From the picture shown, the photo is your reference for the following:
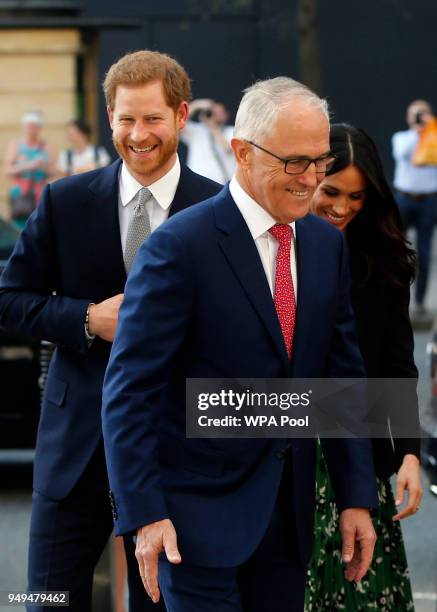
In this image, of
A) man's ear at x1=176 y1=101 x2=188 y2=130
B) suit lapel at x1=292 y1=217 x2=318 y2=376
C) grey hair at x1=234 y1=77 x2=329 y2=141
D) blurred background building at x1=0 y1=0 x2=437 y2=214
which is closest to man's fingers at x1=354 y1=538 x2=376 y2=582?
suit lapel at x1=292 y1=217 x2=318 y2=376

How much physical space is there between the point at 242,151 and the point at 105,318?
0.68 metres

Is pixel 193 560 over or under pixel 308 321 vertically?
under

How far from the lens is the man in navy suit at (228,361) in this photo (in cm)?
321

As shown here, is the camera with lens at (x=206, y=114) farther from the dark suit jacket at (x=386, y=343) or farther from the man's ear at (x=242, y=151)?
the man's ear at (x=242, y=151)

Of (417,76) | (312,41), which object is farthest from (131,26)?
(417,76)

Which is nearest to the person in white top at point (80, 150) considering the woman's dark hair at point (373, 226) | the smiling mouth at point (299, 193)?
the woman's dark hair at point (373, 226)

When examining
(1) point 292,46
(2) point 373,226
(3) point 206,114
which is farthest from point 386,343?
(1) point 292,46

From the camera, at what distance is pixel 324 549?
427 centimetres

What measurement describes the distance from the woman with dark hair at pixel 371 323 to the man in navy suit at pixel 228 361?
2.62 ft

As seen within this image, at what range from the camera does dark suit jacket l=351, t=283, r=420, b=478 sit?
417cm

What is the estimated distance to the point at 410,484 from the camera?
391 cm

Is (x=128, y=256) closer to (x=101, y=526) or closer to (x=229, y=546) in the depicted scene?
(x=101, y=526)

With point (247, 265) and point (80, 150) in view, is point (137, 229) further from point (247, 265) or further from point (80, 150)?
point (80, 150)

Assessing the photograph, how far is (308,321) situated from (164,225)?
0.41 metres
